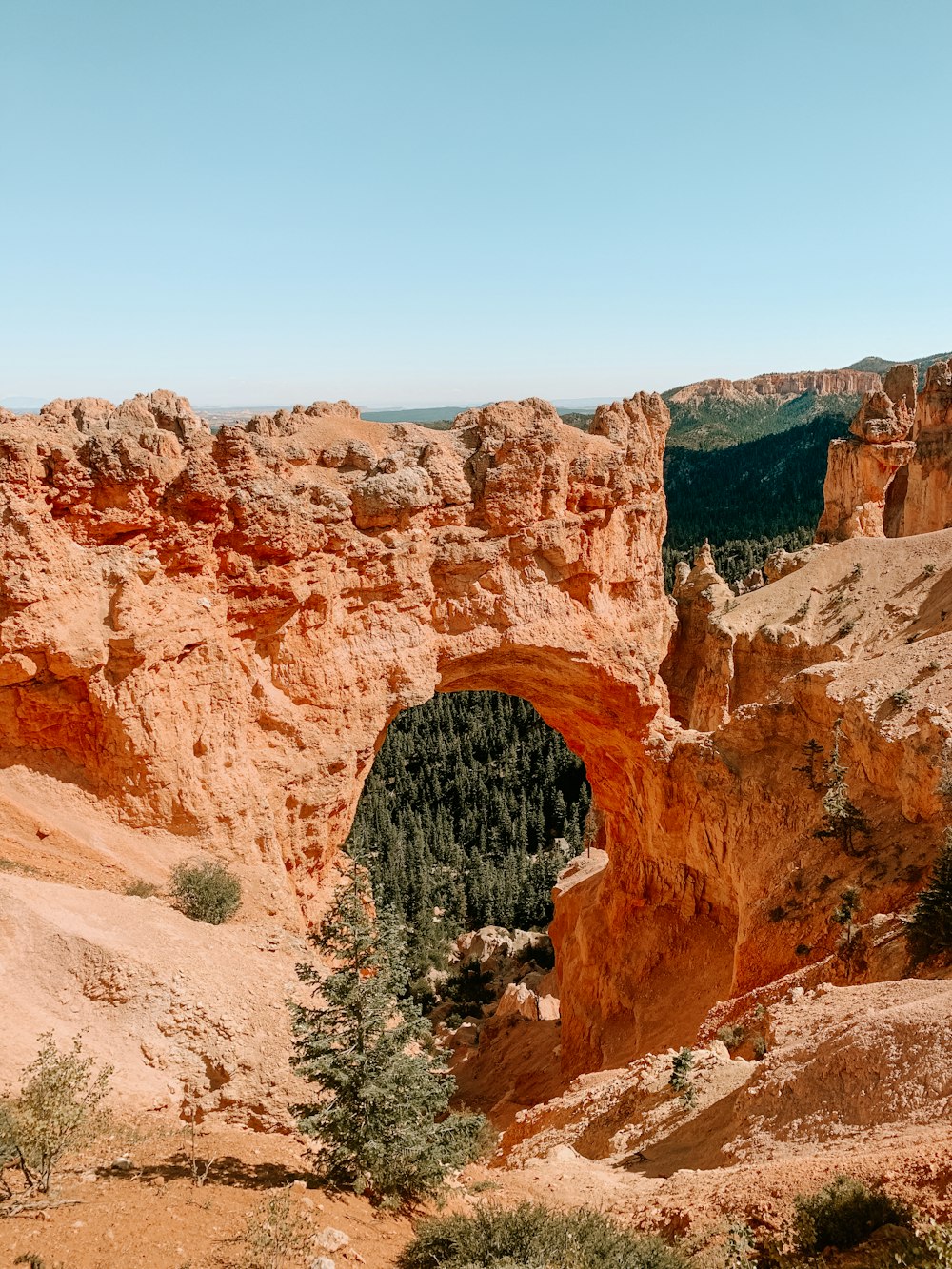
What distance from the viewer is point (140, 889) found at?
58.3ft

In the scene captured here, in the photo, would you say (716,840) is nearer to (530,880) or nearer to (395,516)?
(395,516)

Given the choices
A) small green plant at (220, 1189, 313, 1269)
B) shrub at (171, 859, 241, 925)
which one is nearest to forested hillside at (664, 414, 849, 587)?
shrub at (171, 859, 241, 925)

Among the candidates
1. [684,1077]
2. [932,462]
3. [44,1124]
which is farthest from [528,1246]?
[932,462]

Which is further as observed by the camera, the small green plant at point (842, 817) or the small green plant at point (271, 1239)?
the small green plant at point (842, 817)

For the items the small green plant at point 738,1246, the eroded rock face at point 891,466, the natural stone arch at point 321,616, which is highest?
the eroded rock face at point 891,466

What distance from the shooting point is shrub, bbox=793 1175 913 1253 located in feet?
29.2

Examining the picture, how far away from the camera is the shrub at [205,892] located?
18.0 meters

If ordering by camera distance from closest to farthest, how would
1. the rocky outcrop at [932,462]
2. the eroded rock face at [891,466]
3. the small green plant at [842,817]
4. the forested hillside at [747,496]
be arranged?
the small green plant at [842,817] < the rocky outcrop at [932,462] < the eroded rock face at [891,466] < the forested hillside at [747,496]

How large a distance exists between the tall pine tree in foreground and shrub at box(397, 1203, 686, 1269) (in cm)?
96

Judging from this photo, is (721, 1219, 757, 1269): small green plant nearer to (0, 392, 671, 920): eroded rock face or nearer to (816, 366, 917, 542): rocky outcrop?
(0, 392, 671, 920): eroded rock face

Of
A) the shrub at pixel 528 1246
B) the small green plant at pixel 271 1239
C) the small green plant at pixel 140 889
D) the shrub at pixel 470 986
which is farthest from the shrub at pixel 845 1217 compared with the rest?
the shrub at pixel 470 986

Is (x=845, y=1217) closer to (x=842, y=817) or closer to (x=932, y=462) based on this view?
(x=842, y=817)

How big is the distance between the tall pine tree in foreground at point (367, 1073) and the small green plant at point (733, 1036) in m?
8.58

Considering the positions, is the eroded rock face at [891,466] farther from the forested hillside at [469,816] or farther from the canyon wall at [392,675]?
the forested hillside at [469,816]
